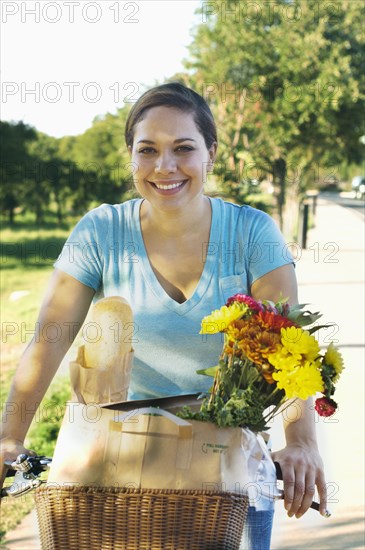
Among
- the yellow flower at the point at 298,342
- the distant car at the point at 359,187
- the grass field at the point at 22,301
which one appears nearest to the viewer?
the yellow flower at the point at 298,342

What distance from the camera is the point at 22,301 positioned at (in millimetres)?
14492

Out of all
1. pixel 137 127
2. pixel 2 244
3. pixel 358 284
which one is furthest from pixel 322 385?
pixel 2 244

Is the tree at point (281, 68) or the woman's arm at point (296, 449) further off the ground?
the tree at point (281, 68)

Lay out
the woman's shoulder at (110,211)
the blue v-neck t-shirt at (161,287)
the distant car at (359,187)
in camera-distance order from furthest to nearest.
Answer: the distant car at (359,187) < the woman's shoulder at (110,211) < the blue v-neck t-shirt at (161,287)

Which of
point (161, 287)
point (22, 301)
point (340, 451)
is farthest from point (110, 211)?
point (22, 301)

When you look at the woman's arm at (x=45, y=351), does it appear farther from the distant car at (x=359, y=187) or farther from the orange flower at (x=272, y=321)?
the distant car at (x=359, y=187)

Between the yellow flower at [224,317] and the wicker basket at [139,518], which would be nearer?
the wicker basket at [139,518]

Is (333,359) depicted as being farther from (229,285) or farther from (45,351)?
(45,351)

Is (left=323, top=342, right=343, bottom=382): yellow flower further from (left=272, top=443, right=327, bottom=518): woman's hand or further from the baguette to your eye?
the baguette

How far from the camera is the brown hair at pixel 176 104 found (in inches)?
90.9

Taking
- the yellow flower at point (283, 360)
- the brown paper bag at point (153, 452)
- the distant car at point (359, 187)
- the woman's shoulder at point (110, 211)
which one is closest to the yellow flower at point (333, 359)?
the yellow flower at point (283, 360)

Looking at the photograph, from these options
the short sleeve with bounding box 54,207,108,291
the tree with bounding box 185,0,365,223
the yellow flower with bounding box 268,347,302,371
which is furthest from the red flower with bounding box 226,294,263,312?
the tree with bounding box 185,0,365,223

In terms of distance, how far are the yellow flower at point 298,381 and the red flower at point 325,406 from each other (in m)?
0.13

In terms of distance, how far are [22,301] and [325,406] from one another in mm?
12943
